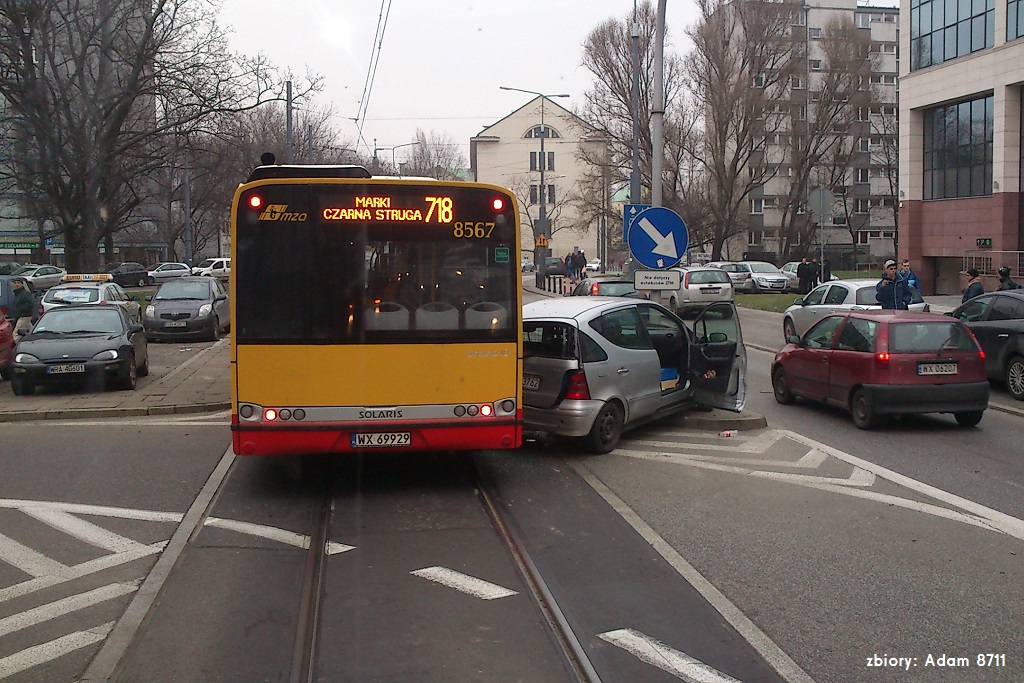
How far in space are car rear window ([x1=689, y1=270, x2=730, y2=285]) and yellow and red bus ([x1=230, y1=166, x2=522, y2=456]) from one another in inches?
924

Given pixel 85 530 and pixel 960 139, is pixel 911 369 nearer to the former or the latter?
pixel 85 530

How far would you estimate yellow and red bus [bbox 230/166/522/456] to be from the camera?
8.09 m

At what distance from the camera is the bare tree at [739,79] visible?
152ft

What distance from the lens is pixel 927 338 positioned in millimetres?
11422

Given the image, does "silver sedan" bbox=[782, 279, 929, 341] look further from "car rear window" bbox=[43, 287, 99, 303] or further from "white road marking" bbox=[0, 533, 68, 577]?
"car rear window" bbox=[43, 287, 99, 303]

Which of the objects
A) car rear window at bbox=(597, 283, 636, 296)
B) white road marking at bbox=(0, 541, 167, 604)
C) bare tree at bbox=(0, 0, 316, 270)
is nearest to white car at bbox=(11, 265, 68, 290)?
bare tree at bbox=(0, 0, 316, 270)

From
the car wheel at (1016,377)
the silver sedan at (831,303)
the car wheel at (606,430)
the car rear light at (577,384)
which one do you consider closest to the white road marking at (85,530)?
the car rear light at (577,384)

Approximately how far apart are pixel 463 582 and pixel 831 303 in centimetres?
1614

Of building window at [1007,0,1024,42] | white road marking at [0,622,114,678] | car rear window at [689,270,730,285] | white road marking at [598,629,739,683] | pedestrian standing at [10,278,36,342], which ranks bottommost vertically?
white road marking at [598,629,739,683]

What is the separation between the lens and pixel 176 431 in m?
12.2

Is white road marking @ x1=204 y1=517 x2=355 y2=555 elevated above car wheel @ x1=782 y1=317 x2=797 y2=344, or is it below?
below

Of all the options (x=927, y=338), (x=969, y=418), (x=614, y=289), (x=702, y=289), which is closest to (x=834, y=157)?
(x=702, y=289)

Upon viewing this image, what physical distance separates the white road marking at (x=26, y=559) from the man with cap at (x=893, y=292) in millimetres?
14053

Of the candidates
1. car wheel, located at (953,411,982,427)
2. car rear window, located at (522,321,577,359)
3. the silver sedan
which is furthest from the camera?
the silver sedan
